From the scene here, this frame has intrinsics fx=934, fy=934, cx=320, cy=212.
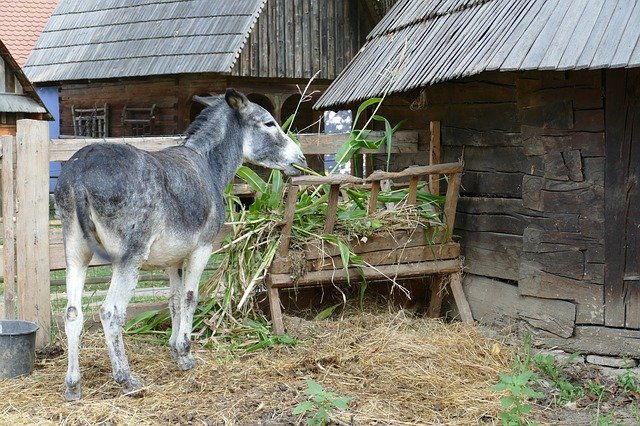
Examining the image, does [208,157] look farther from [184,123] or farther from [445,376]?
[184,123]

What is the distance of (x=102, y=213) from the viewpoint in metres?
6.09

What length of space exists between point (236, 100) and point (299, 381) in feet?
7.70

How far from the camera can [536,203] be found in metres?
7.49

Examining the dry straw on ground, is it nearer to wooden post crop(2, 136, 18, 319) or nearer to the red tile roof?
Answer: wooden post crop(2, 136, 18, 319)

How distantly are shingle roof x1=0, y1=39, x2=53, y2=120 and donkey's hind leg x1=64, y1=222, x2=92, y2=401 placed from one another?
14.5 meters

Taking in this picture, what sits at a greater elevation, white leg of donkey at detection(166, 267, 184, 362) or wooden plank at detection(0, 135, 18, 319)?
wooden plank at detection(0, 135, 18, 319)

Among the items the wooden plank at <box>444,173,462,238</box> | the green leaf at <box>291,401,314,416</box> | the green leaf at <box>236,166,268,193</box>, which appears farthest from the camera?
the green leaf at <box>236,166,268,193</box>

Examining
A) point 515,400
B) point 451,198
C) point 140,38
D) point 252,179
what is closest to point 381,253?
point 451,198

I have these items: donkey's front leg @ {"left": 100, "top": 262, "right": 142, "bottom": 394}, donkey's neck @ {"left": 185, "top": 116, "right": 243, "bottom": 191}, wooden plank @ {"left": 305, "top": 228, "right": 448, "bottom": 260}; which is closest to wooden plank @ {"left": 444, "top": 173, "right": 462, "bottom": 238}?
wooden plank @ {"left": 305, "top": 228, "right": 448, "bottom": 260}

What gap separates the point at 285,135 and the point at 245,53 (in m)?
12.5

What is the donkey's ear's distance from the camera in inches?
293

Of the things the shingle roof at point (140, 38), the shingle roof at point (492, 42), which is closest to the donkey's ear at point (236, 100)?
the shingle roof at point (492, 42)

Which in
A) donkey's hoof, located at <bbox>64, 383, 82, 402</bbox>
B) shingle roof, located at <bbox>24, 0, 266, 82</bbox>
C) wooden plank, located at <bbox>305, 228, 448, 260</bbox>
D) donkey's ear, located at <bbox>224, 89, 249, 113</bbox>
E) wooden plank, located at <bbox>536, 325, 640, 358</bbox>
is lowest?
donkey's hoof, located at <bbox>64, 383, 82, 402</bbox>

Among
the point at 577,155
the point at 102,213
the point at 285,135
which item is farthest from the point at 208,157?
the point at 577,155
